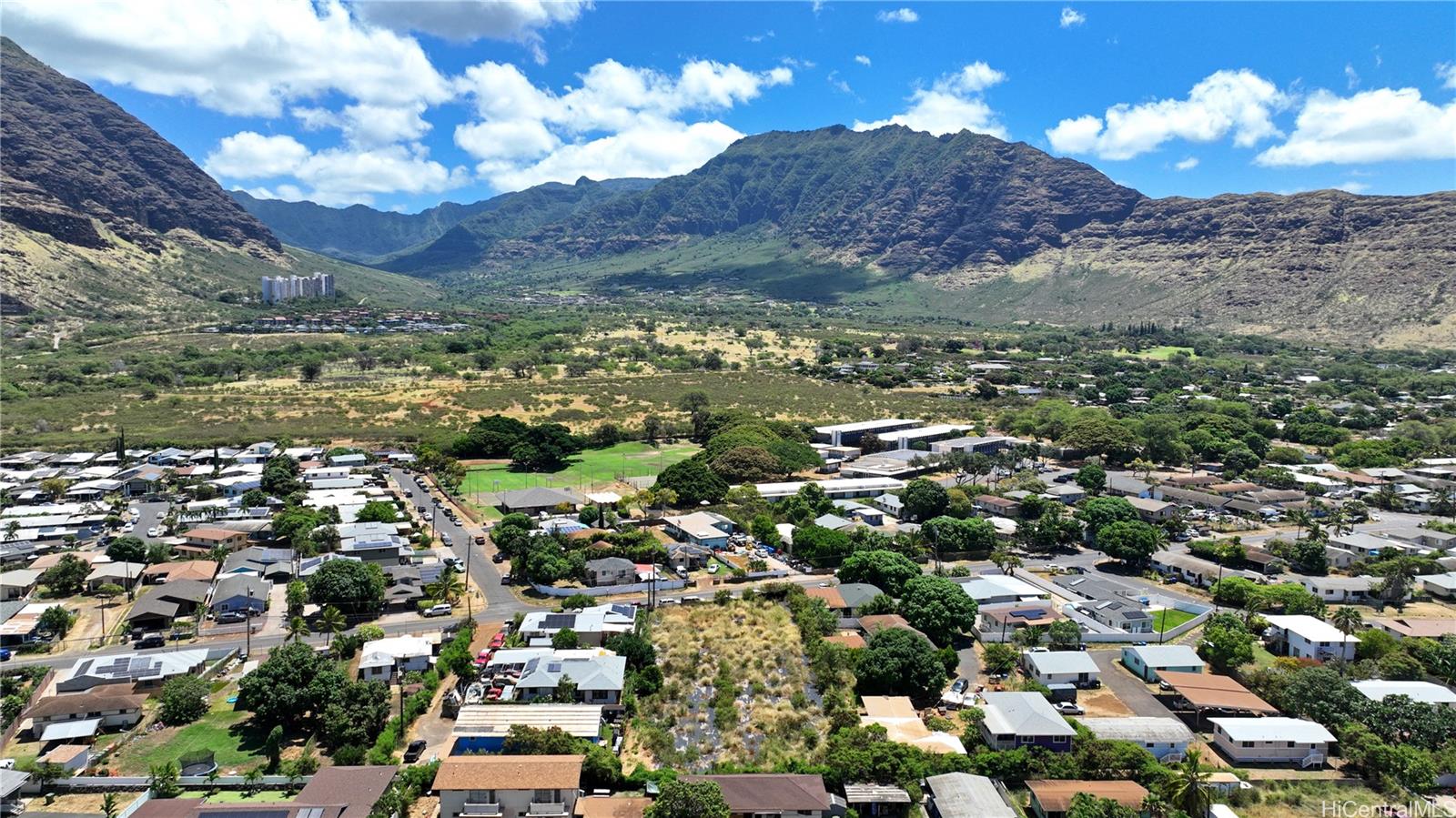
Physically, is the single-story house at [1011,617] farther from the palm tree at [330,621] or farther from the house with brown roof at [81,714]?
the house with brown roof at [81,714]

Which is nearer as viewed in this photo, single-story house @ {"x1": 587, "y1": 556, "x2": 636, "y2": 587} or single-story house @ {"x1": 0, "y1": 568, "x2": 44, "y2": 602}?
single-story house @ {"x1": 0, "y1": 568, "x2": 44, "y2": 602}

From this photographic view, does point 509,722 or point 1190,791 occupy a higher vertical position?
point 1190,791

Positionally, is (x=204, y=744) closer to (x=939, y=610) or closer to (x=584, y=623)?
(x=584, y=623)

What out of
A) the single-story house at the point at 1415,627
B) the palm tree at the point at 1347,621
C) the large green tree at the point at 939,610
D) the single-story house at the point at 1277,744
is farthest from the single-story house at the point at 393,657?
the single-story house at the point at 1415,627

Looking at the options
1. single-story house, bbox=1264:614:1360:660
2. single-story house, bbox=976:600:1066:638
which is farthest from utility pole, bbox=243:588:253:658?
single-story house, bbox=1264:614:1360:660

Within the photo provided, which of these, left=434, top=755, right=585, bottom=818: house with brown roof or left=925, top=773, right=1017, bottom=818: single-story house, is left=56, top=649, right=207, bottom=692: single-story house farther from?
left=925, top=773, right=1017, bottom=818: single-story house

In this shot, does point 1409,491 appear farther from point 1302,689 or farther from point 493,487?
point 493,487

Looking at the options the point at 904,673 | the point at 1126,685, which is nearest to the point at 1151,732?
the point at 1126,685
